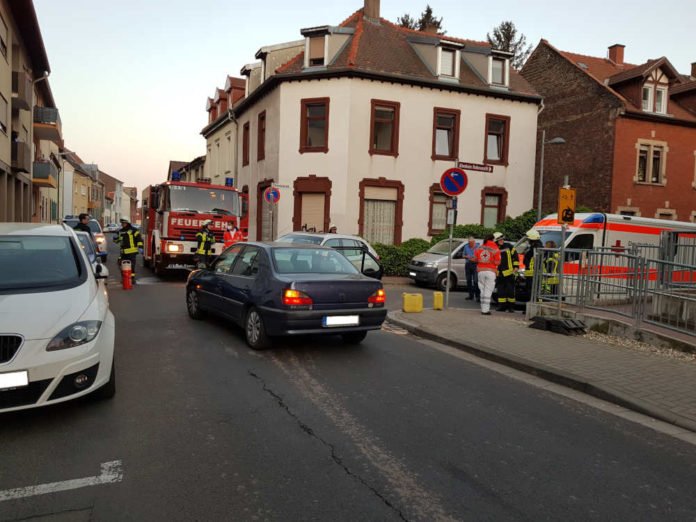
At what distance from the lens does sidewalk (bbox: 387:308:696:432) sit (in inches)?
220

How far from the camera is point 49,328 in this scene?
14.2ft

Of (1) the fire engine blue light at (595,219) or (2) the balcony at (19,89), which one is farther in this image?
(2) the balcony at (19,89)

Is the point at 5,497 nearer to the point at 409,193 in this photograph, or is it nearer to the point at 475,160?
the point at 409,193

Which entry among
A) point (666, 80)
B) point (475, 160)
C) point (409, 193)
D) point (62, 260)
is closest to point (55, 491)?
point (62, 260)

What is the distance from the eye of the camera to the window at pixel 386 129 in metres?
23.2

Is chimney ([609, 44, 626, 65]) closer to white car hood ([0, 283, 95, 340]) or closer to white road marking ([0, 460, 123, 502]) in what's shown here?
white car hood ([0, 283, 95, 340])

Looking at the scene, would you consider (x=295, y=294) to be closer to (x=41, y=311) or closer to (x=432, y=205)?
(x=41, y=311)

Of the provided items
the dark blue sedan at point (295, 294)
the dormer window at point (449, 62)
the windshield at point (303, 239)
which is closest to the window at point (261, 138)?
the dormer window at point (449, 62)

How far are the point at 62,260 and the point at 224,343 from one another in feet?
9.60

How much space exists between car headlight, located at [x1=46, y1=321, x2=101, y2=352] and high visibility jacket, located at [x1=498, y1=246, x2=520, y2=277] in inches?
390

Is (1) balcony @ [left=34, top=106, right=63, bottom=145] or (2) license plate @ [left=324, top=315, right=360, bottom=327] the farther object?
(1) balcony @ [left=34, top=106, right=63, bottom=145]

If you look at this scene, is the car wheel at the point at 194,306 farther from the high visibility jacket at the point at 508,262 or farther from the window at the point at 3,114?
the window at the point at 3,114

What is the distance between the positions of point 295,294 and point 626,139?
81.0 feet

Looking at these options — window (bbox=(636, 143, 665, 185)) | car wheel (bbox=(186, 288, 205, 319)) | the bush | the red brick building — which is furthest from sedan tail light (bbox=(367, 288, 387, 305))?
window (bbox=(636, 143, 665, 185))
